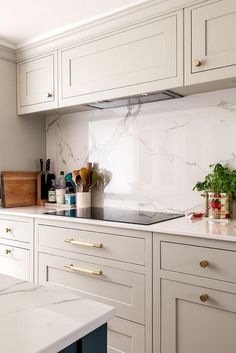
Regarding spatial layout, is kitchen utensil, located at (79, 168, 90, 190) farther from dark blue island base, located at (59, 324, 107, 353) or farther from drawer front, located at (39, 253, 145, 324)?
dark blue island base, located at (59, 324, 107, 353)

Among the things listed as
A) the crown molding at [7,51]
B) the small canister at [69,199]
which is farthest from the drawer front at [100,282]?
the crown molding at [7,51]

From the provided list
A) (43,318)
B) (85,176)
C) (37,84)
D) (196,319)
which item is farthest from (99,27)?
(43,318)

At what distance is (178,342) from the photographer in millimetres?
1531

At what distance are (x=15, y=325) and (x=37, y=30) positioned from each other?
2186 mm

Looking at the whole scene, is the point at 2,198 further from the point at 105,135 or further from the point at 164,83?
the point at 164,83

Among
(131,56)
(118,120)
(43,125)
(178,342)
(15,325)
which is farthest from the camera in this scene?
(43,125)

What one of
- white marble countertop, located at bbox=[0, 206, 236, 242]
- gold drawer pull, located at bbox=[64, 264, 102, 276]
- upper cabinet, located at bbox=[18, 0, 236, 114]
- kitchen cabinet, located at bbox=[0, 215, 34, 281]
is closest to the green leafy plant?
white marble countertop, located at bbox=[0, 206, 236, 242]

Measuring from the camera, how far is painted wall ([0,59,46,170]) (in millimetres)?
2539

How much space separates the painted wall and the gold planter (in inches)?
62.1

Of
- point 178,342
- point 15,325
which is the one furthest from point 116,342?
point 15,325

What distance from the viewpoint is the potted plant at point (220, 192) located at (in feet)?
5.98

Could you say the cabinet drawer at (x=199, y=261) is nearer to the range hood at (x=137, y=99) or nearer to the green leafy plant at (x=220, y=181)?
the green leafy plant at (x=220, y=181)

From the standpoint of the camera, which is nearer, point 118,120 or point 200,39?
point 200,39

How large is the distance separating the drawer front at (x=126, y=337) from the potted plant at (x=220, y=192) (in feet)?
2.40
